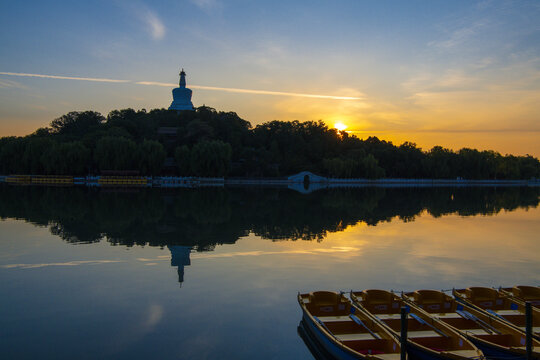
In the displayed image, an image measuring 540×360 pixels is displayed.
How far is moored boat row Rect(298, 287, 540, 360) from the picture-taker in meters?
7.27

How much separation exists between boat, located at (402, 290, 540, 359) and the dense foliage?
60.5 meters

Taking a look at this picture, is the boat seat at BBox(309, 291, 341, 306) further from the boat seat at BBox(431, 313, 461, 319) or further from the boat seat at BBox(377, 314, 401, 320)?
the boat seat at BBox(431, 313, 461, 319)

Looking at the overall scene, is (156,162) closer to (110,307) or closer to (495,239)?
(495,239)

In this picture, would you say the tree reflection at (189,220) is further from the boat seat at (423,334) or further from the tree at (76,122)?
the tree at (76,122)

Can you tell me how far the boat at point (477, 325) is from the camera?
729cm

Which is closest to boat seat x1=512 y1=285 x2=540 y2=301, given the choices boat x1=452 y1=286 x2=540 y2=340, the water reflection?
boat x1=452 y1=286 x2=540 y2=340

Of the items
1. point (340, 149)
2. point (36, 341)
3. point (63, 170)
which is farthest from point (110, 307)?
point (340, 149)

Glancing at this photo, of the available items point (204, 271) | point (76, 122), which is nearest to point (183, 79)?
point (76, 122)

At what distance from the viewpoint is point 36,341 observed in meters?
8.41

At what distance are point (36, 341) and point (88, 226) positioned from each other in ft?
47.8

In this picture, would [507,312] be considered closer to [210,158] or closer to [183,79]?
[210,158]

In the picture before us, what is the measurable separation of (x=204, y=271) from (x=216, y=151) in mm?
56328

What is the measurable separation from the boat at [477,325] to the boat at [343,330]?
1.33 metres

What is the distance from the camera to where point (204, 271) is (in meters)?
13.7
